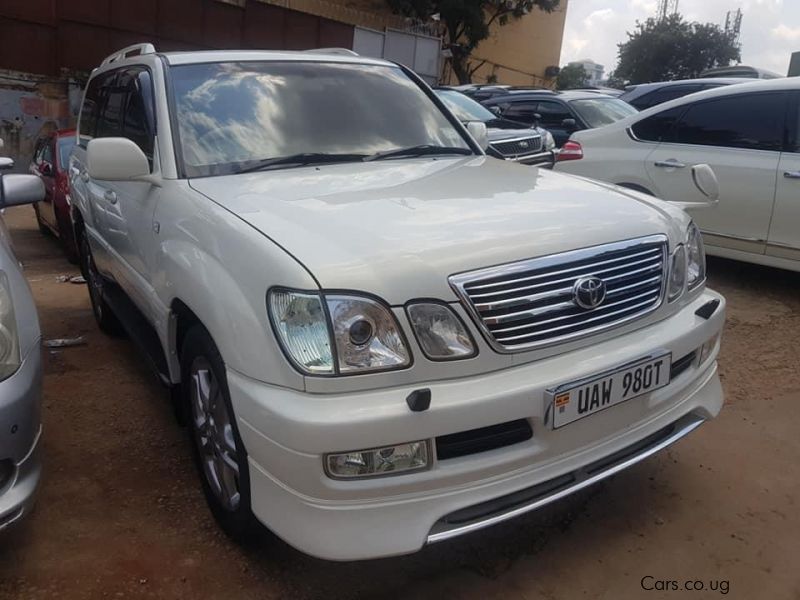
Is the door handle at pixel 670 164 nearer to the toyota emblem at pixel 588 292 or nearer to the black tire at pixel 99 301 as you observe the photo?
the toyota emblem at pixel 588 292

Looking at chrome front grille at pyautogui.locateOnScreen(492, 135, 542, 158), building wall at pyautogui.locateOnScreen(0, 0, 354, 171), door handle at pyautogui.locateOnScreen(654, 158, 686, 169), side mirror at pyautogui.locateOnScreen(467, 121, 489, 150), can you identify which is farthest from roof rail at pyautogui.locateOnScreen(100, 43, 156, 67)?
building wall at pyautogui.locateOnScreen(0, 0, 354, 171)

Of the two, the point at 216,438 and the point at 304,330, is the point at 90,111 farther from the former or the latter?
the point at 304,330

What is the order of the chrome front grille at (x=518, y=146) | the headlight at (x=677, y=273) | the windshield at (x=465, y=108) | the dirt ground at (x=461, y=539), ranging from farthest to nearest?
the windshield at (x=465, y=108) < the chrome front grille at (x=518, y=146) < the headlight at (x=677, y=273) < the dirt ground at (x=461, y=539)

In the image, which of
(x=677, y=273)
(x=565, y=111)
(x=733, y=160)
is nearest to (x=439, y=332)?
(x=677, y=273)

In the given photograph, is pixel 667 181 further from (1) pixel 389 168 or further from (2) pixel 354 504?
(2) pixel 354 504

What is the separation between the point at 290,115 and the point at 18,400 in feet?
5.64

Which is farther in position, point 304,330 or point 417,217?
point 417,217

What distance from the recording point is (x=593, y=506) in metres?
2.88

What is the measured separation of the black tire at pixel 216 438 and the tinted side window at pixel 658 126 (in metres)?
4.71

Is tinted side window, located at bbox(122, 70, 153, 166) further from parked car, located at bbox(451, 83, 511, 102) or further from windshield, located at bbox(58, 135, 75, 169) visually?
parked car, located at bbox(451, 83, 511, 102)

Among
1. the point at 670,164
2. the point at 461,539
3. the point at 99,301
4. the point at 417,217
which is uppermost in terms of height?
the point at 670,164

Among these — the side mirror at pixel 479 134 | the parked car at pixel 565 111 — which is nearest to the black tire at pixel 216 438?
the side mirror at pixel 479 134

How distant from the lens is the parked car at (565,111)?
9.47 meters

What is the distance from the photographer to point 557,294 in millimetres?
2281
